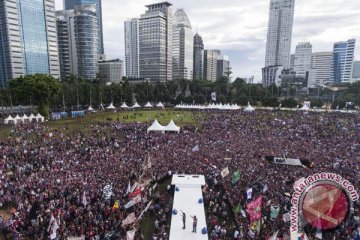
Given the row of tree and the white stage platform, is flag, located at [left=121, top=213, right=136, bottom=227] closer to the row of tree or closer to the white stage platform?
the white stage platform

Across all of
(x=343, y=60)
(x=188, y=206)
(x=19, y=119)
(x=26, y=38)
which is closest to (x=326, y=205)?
(x=188, y=206)

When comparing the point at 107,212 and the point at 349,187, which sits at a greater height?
the point at 349,187

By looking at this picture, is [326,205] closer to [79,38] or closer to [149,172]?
[149,172]

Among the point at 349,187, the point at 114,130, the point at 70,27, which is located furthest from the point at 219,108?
the point at 70,27

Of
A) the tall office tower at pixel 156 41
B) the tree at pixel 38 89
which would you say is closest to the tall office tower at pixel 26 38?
the tall office tower at pixel 156 41

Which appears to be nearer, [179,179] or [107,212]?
[107,212]

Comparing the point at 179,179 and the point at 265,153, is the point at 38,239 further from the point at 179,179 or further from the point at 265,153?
the point at 265,153

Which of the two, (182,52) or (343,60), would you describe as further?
(343,60)
